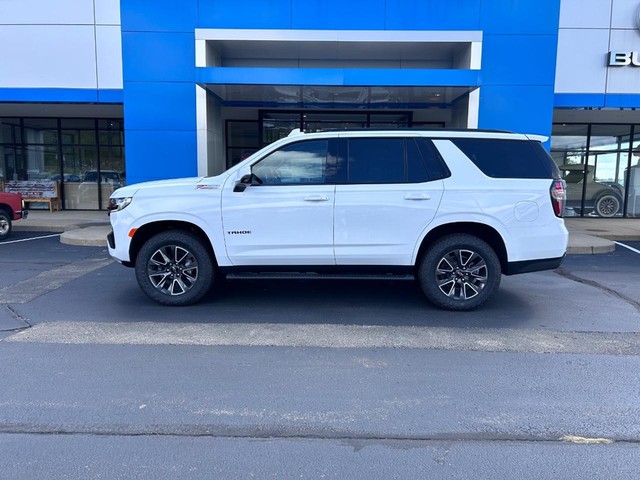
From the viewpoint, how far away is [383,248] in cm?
595

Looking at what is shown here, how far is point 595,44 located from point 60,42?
1423cm

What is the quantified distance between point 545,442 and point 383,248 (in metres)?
3.03

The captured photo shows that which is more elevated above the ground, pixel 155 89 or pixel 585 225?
pixel 155 89

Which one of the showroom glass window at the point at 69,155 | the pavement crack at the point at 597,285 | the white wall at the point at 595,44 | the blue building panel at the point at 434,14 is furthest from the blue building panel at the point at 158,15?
the pavement crack at the point at 597,285

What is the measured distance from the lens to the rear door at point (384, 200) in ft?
19.2

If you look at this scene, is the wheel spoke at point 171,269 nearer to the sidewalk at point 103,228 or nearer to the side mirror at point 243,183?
the side mirror at point 243,183

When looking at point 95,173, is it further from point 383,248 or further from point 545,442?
point 545,442

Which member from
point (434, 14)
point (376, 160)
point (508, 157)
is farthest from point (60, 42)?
point (508, 157)

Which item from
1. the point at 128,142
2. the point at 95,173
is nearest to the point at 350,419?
the point at 128,142

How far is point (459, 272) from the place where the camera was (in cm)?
602

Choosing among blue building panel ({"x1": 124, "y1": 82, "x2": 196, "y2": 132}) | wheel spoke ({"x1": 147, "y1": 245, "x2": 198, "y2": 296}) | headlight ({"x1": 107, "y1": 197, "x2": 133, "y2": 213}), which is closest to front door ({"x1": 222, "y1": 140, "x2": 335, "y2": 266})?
wheel spoke ({"x1": 147, "y1": 245, "x2": 198, "y2": 296})

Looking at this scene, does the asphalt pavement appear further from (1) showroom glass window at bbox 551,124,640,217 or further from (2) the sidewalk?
(1) showroom glass window at bbox 551,124,640,217

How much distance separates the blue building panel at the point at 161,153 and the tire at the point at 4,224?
310cm

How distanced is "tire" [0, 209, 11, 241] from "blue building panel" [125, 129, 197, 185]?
3096mm
